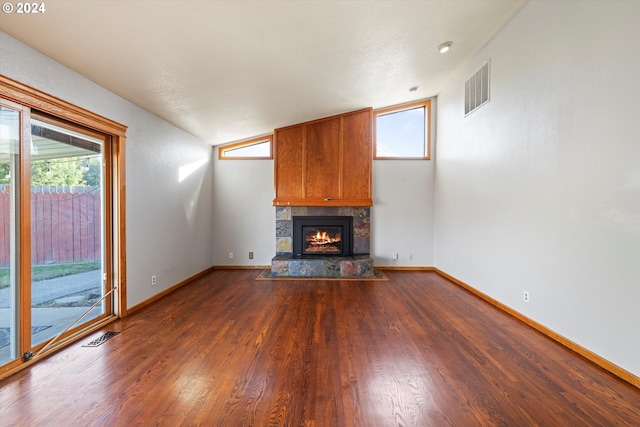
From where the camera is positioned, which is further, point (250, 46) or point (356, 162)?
point (356, 162)

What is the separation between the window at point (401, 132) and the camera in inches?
193

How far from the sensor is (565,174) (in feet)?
7.27

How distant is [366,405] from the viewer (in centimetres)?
149

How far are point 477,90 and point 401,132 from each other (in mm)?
1584

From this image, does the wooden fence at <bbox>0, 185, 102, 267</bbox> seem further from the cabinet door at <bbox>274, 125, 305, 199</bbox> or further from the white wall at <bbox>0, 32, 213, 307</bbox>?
the cabinet door at <bbox>274, 125, 305, 199</bbox>

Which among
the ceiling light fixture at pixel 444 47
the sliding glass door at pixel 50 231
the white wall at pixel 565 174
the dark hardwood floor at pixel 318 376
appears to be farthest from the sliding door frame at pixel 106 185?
the white wall at pixel 565 174

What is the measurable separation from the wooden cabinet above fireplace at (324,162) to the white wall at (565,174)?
181cm

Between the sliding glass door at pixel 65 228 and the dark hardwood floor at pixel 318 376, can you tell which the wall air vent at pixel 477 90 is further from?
the sliding glass door at pixel 65 228

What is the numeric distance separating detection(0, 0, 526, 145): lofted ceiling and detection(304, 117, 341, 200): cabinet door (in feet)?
2.61

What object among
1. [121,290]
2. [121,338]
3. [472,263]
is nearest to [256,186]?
[121,290]

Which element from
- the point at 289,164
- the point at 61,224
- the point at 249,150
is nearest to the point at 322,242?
the point at 289,164

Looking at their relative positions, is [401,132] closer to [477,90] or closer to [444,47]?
[477,90]

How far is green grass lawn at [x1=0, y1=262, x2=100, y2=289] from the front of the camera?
5.98 feet

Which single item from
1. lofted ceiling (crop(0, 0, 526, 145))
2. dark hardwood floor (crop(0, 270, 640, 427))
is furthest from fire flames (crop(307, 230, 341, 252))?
lofted ceiling (crop(0, 0, 526, 145))
